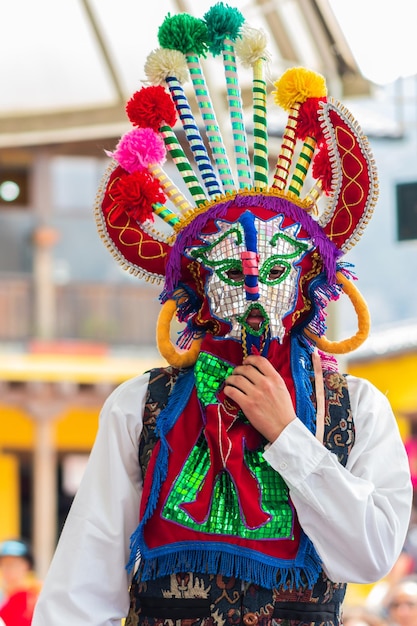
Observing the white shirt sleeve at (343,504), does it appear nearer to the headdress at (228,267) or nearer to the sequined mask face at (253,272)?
the headdress at (228,267)

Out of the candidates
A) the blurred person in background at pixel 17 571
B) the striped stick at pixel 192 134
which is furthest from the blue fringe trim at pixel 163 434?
the blurred person in background at pixel 17 571

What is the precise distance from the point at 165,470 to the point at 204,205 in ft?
1.56

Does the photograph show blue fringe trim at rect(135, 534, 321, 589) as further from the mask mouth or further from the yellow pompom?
the yellow pompom

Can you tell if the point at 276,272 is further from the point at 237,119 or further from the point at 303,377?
the point at 237,119

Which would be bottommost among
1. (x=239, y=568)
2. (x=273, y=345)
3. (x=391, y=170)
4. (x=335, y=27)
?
(x=239, y=568)

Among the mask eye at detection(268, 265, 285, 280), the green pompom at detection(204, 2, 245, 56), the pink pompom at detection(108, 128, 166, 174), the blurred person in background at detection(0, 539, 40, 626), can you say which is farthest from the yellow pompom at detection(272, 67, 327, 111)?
the blurred person in background at detection(0, 539, 40, 626)

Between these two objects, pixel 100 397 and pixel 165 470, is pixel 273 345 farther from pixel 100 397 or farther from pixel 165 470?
pixel 100 397

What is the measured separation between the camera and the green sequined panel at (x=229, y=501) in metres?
1.87

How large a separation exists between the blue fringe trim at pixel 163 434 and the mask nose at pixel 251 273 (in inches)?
8.7

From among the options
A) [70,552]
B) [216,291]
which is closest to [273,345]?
[216,291]

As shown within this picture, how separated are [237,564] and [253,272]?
18.9 inches

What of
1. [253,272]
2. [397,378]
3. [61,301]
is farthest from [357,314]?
[397,378]

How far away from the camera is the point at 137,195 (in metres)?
2.05

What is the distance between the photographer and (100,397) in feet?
25.2
